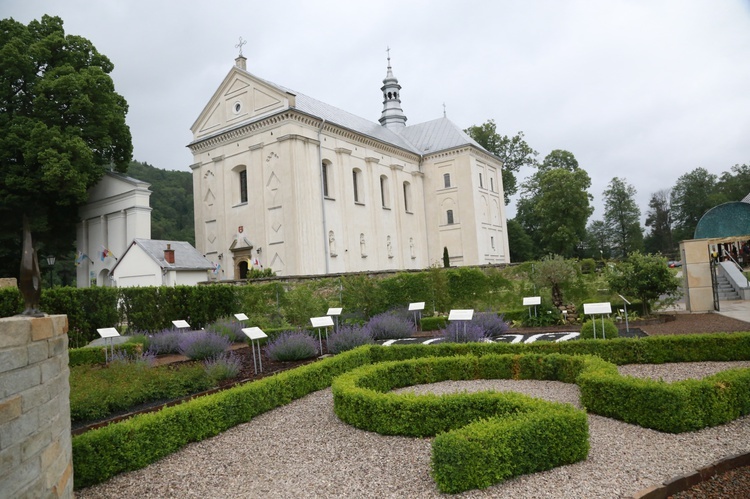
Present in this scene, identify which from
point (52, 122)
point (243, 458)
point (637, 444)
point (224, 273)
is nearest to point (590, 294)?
point (637, 444)

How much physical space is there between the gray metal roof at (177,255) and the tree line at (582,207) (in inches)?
1264

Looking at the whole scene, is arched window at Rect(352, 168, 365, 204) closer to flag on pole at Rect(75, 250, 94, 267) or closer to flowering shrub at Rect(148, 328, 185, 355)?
flag on pole at Rect(75, 250, 94, 267)

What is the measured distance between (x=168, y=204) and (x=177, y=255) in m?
24.4

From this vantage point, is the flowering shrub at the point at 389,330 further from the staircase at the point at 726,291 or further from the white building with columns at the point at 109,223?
the white building with columns at the point at 109,223

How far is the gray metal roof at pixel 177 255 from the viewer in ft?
78.1

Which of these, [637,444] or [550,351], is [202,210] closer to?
[550,351]

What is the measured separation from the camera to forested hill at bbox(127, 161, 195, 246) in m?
44.2

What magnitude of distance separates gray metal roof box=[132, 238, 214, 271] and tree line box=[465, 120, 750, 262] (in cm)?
3210

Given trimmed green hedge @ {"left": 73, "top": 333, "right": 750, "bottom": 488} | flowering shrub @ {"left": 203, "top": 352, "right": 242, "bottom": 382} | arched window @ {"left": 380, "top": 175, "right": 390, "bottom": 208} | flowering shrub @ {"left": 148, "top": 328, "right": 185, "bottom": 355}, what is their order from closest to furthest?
trimmed green hedge @ {"left": 73, "top": 333, "right": 750, "bottom": 488}
flowering shrub @ {"left": 203, "top": 352, "right": 242, "bottom": 382}
flowering shrub @ {"left": 148, "top": 328, "right": 185, "bottom": 355}
arched window @ {"left": 380, "top": 175, "right": 390, "bottom": 208}

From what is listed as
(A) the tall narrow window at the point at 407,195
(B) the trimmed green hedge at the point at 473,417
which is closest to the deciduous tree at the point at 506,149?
(A) the tall narrow window at the point at 407,195

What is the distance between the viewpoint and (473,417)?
5.92 m

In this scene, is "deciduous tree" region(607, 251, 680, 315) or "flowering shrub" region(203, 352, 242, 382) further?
"deciduous tree" region(607, 251, 680, 315)

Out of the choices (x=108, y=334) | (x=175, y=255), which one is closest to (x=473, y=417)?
(x=108, y=334)

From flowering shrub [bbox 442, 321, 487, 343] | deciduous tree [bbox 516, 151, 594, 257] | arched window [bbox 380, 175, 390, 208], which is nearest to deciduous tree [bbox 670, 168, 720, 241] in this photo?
deciduous tree [bbox 516, 151, 594, 257]
